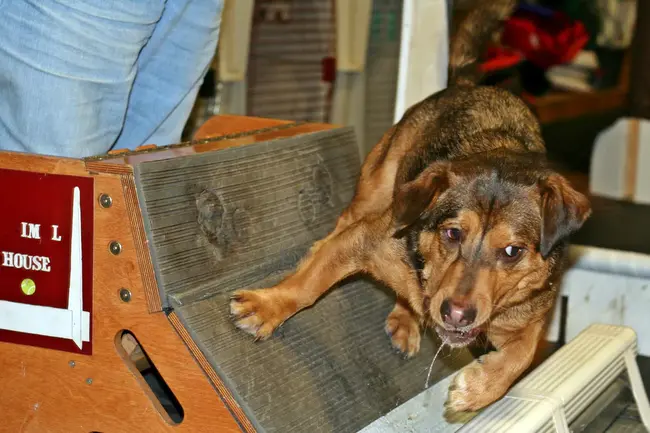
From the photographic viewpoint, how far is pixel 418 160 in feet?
9.21

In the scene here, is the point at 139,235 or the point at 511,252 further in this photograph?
the point at 511,252

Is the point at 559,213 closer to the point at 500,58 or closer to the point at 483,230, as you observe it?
the point at 483,230

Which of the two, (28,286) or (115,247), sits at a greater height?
(115,247)

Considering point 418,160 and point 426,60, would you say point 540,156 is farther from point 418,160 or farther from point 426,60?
point 426,60

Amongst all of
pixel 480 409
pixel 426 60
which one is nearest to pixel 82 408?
pixel 480 409

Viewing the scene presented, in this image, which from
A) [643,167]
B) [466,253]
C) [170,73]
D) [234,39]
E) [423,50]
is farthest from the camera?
[643,167]

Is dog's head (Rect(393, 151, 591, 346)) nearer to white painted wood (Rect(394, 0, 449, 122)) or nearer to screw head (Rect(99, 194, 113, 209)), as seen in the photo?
screw head (Rect(99, 194, 113, 209))

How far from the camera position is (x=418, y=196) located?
237 centimetres

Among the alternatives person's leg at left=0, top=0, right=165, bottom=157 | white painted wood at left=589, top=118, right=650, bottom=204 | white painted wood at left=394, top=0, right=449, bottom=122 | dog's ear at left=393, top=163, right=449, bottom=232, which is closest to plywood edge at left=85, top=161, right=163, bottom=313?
person's leg at left=0, top=0, right=165, bottom=157

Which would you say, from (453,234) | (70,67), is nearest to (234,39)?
(70,67)

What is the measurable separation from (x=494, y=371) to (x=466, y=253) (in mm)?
398

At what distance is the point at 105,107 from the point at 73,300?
0.60 metres

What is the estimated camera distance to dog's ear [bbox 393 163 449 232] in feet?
7.66

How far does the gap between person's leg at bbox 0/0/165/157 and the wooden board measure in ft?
0.54
